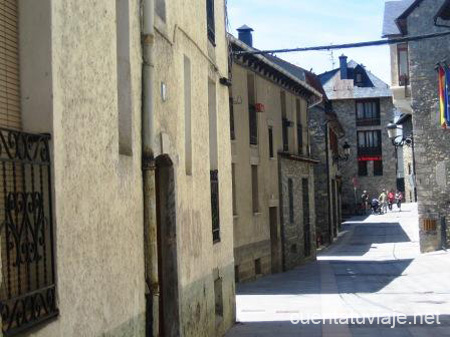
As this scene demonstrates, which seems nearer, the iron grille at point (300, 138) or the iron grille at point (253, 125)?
the iron grille at point (253, 125)

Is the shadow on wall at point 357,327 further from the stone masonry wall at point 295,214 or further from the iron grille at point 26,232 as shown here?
the stone masonry wall at point 295,214

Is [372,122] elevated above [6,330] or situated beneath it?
elevated above

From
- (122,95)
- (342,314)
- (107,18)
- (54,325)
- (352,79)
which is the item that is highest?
(352,79)

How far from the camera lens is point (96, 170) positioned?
5184 mm

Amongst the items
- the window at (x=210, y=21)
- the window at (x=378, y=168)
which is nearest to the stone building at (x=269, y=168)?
the window at (x=210, y=21)

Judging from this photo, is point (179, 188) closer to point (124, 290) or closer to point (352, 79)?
point (124, 290)

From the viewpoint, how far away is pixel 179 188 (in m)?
8.23

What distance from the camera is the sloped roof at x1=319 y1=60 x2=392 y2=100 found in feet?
212

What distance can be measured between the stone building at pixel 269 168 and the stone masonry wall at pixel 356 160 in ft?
120

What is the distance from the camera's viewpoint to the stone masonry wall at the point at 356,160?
65750mm

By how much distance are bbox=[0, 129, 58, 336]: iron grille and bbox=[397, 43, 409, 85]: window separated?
26.4 m

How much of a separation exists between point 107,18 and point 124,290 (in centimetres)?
211

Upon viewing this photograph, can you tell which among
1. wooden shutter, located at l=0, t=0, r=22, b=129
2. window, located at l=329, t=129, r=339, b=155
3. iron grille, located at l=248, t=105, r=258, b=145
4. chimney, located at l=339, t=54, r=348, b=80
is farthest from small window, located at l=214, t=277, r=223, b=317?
chimney, located at l=339, t=54, r=348, b=80

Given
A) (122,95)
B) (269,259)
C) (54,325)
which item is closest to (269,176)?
(269,259)
